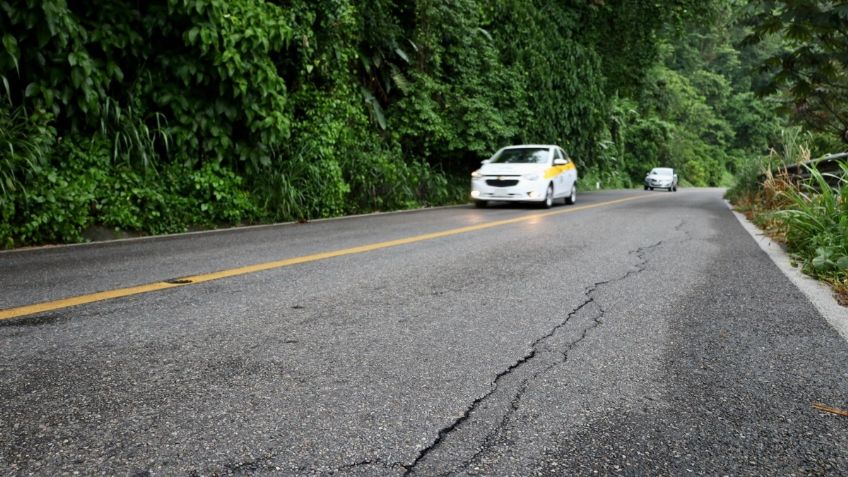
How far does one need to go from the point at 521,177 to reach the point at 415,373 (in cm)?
1198

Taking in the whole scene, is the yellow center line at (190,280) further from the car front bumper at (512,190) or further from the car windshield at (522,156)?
the car windshield at (522,156)

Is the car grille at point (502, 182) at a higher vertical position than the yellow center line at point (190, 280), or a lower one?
higher

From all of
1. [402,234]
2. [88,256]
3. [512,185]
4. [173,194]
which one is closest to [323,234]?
[402,234]

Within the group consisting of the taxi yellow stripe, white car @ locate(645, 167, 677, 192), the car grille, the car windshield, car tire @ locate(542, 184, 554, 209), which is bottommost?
white car @ locate(645, 167, 677, 192)

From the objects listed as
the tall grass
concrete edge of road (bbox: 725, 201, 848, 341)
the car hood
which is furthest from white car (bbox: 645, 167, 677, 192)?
concrete edge of road (bbox: 725, 201, 848, 341)

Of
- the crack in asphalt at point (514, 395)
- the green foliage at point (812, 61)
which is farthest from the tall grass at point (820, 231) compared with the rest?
the crack in asphalt at point (514, 395)

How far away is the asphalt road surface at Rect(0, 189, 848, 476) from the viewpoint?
6.51ft

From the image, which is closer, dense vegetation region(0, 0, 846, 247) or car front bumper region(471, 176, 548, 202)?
dense vegetation region(0, 0, 846, 247)

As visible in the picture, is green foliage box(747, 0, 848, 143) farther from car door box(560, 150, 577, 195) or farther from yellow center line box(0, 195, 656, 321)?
yellow center line box(0, 195, 656, 321)

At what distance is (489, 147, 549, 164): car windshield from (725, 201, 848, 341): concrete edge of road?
25.0ft

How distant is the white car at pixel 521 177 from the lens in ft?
47.0

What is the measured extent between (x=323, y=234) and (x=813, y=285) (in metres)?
5.61

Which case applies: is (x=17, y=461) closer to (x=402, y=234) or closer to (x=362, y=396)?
(x=362, y=396)

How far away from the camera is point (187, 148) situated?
30.3 ft
